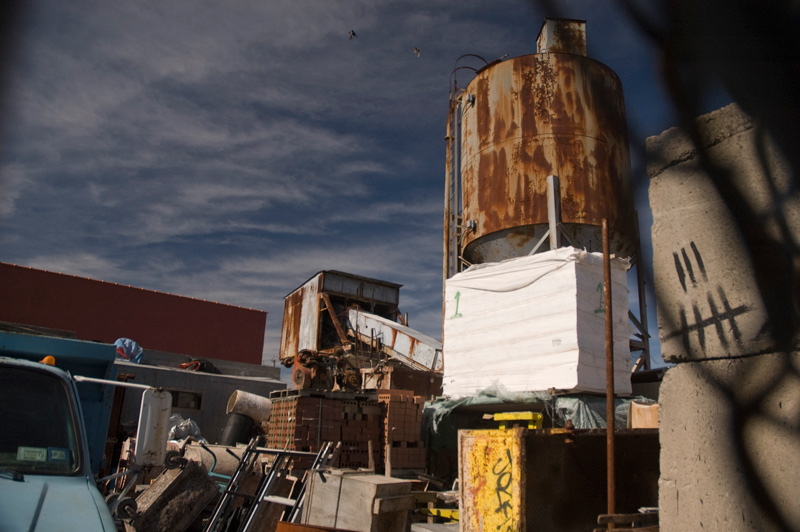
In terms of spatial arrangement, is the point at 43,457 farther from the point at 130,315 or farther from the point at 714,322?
the point at 130,315

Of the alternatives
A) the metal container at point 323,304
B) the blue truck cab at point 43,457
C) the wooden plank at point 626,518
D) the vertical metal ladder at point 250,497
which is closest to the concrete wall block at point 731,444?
the wooden plank at point 626,518

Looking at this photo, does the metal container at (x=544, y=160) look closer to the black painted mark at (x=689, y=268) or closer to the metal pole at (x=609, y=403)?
the metal pole at (x=609, y=403)

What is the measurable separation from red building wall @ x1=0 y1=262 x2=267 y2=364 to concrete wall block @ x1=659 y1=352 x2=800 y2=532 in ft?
79.8

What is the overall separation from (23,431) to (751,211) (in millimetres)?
4217

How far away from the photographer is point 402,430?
372 inches

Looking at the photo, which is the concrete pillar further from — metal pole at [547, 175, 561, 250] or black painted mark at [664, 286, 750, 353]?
metal pole at [547, 175, 561, 250]

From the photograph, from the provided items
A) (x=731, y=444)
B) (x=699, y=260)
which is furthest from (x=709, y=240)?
(x=731, y=444)

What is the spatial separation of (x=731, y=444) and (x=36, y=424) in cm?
401

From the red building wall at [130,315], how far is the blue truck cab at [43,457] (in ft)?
69.2

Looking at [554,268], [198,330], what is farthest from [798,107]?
[198,330]

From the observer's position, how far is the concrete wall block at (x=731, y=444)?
200 cm

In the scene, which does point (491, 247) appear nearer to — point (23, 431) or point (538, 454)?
point (538, 454)

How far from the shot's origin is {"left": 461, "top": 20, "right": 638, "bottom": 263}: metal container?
11.2m

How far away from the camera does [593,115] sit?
452 inches
